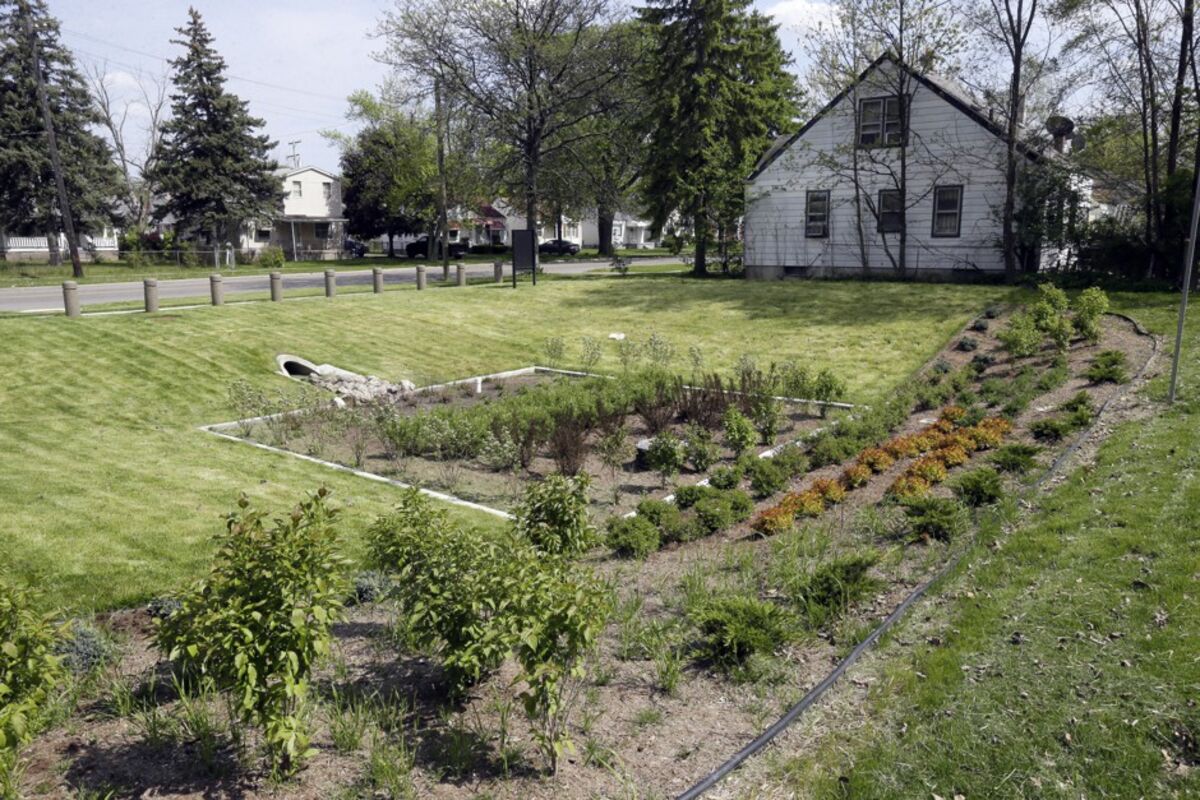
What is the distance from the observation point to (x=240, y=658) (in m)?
3.57

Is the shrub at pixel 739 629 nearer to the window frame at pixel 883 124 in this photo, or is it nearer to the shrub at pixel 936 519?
the shrub at pixel 936 519

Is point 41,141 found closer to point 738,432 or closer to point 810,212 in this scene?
point 810,212

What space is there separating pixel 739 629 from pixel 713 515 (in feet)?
8.69

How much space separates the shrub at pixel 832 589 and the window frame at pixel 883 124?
24.6m

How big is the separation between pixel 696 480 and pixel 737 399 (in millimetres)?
3038

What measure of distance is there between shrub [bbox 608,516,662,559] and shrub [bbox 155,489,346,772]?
11.6ft

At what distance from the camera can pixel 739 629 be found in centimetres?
525

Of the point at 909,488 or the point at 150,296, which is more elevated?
the point at 150,296

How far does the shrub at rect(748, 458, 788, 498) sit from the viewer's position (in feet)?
29.6

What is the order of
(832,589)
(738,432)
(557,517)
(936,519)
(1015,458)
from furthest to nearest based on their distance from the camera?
(738,432)
(1015,458)
(936,519)
(557,517)
(832,589)

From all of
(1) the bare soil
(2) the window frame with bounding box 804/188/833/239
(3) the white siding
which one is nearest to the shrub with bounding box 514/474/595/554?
(1) the bare soil

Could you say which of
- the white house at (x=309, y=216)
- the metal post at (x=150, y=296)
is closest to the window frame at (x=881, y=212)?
the metal post at (x=150, y=296)

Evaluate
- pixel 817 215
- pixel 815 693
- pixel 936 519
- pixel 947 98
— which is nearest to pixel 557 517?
pixel 815 693

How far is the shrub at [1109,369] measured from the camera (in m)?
12.6
